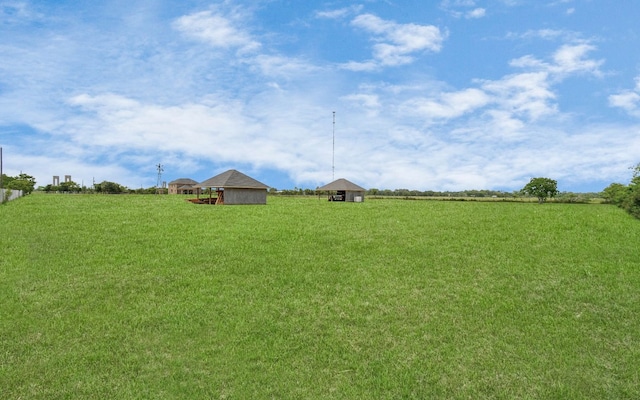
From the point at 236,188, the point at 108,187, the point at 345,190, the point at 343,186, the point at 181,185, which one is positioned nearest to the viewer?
the point at 236,188

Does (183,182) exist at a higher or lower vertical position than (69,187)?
higher

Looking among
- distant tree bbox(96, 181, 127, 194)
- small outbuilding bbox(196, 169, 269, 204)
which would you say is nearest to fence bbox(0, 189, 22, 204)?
small outbuilding bbox(196, 169, 269, 204)

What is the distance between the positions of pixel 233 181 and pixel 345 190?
1506 centimetres

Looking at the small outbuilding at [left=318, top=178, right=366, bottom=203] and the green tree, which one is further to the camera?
the green tree

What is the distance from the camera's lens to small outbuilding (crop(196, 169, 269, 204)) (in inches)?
1309

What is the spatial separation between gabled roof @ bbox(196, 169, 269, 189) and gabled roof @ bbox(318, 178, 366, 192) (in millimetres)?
11990

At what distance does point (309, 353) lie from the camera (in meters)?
8.38

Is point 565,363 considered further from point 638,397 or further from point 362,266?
point 362,266

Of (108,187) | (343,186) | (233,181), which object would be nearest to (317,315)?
(233,181)

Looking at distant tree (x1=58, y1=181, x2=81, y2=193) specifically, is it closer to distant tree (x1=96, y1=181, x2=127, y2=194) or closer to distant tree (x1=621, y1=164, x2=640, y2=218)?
distant tree (x1=96, y1=181, x2=127, y2=194)

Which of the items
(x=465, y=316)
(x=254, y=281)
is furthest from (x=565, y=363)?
(x=254, y=281)

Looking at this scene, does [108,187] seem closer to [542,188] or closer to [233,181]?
[233,181]

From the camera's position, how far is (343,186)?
44.5m

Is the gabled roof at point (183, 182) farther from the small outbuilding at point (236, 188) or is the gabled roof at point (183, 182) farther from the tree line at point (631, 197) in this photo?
the tree line at point (631, 197)
